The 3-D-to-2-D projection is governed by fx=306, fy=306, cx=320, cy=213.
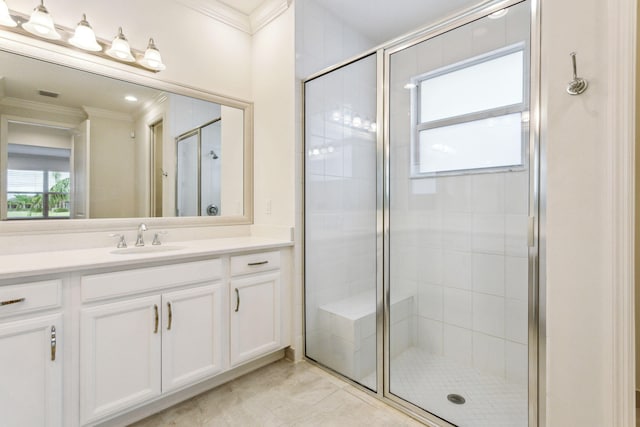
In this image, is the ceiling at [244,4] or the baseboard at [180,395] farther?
the ceiling at [244,4]

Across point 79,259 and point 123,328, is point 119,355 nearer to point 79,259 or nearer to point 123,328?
point 123,328

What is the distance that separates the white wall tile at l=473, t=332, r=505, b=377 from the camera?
169cm

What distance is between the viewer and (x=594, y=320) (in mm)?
981

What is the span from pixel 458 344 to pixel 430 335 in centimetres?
17

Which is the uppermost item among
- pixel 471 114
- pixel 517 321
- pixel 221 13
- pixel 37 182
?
pixel 221 13

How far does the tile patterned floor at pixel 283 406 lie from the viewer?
160cm

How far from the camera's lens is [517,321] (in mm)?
1564

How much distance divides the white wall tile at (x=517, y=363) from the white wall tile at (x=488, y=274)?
289 millimetres

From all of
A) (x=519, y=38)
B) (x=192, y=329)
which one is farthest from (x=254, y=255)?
(x=519, y=38)

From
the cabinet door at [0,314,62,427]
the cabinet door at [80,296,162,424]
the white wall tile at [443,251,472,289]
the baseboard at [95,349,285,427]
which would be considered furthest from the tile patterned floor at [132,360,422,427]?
the white wall tile at [443,251,472,289]

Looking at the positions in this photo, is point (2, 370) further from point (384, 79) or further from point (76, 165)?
point (384, 79)

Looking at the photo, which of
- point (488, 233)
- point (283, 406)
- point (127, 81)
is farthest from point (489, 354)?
point (127, 81)

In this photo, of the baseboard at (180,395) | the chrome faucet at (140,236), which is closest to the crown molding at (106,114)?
the chrome faucet at (140,236)

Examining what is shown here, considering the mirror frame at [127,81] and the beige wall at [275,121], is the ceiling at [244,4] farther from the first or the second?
the mirror frame at [127,81]
